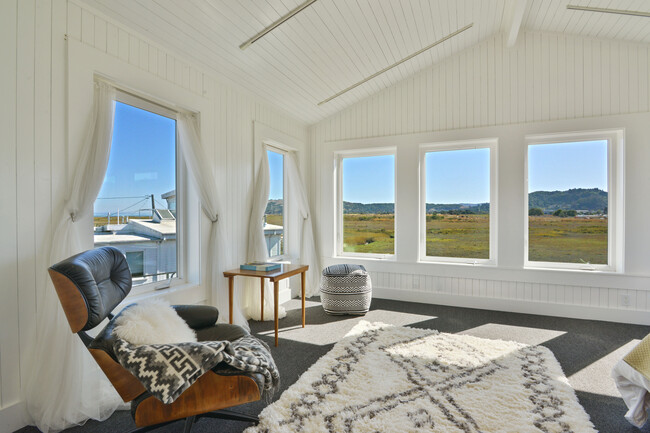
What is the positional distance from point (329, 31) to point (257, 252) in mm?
2384

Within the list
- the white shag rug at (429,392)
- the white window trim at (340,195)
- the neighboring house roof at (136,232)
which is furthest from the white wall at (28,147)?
the white window trim at (340,195)

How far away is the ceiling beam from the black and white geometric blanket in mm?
3772

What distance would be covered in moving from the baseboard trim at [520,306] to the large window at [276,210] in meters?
1.52

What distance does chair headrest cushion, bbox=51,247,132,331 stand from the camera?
5.10ft

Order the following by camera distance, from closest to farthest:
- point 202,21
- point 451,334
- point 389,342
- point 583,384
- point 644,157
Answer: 1. point 583,384
2. point 202,21
3. point 389,342
4. point 451,334
5. point 644,157

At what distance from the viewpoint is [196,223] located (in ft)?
10.4

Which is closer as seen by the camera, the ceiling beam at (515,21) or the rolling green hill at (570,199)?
the ceiling beam at (515,21)

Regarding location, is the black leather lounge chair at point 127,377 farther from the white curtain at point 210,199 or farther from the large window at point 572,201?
the large window at point 572,201

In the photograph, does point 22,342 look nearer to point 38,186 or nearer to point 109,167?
point 38,186

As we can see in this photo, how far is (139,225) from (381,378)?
219 centimetres

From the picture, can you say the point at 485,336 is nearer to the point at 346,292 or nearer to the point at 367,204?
the point at 346,292

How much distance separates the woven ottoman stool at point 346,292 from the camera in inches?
157

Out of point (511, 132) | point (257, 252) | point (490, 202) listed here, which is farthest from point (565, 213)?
point (257, 252)

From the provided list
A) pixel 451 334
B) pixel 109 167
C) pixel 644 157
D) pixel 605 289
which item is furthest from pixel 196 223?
pixel 644 157
